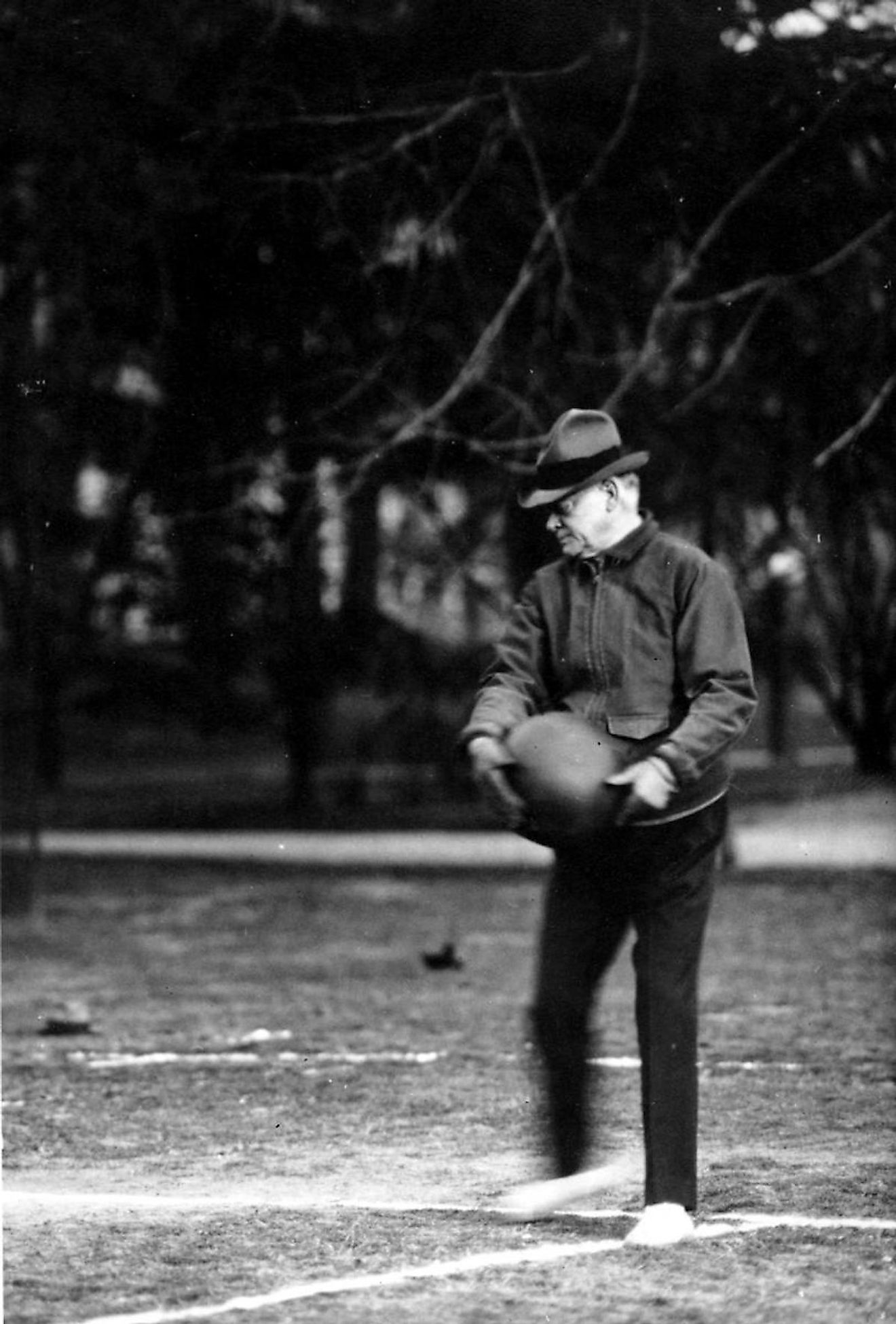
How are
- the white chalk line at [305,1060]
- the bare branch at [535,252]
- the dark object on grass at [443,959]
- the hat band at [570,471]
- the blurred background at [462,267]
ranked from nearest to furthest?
the hat band at [570,471], the white chalk line at [305,1060], the bare branch at [535,252], the blurred background at [462,267], the dark object on grass at [443,959]

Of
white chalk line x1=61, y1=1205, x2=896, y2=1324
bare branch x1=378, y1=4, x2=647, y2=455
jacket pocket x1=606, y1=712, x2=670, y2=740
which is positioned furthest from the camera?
bare branch x1=378, y1=4, x2=647, y2=455

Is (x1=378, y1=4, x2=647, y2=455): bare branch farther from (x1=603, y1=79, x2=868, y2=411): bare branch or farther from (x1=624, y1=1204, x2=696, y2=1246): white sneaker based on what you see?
(x1=624, y1=1204, x2=696, y2=1246): white sneaker

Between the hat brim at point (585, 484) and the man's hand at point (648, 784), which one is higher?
the hat brim at point (585, 484)

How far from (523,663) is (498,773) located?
1.02 feet

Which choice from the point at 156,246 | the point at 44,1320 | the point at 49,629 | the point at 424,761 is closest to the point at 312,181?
the point at 156,246

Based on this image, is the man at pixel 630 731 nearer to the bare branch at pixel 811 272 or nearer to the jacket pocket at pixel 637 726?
the jacket pocket at pixel 637 726

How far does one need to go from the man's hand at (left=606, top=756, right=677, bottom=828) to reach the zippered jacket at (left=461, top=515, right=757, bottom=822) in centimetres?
3

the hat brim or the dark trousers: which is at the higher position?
the hat brim

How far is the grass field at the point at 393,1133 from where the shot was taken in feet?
17.9

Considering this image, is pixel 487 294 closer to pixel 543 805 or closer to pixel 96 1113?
pixel 96 1113

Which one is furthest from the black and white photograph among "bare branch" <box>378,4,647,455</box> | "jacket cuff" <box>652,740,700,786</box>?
"bare branch" <box>378,4,647,455</box>

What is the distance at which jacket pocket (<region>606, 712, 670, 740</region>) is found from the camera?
585cm

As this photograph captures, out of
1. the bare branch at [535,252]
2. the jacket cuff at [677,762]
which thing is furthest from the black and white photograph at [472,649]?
the bare branch at [535,252]

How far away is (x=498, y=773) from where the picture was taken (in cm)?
586
